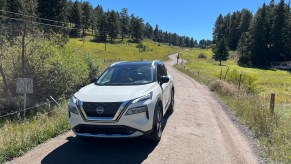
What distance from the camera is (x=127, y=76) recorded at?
8.15 m

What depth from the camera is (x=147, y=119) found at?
6.45 meters

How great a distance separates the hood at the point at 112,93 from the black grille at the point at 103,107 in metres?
0.10

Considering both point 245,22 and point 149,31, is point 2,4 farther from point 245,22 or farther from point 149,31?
point 149,31

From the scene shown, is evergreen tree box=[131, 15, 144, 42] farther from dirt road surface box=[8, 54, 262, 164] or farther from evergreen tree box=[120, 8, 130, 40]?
dirt road surface box=[8, 54, 262, 164]

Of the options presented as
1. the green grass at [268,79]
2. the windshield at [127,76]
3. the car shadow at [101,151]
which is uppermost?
the windshield at [127,76]

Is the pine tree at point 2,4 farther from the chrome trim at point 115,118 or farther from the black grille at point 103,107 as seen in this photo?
the chrome trim at point 115,118

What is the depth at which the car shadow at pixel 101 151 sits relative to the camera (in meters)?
6.12

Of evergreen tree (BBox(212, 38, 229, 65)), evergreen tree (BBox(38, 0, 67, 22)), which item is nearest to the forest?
evergreen tree (BBox(212, 38, 229, 65))

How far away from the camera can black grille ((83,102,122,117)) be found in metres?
6.25

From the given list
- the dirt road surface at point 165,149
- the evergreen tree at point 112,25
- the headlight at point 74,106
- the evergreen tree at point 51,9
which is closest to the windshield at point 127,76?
the headlight at point 74,106

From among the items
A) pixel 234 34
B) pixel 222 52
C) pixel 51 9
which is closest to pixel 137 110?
pixel 51 9

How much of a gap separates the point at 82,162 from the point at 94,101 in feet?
4.01

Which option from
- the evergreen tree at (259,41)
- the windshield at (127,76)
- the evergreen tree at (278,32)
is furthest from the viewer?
the evergreen tree at (278,32)

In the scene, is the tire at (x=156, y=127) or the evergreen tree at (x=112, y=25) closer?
the tire at (x=156, y=127)
